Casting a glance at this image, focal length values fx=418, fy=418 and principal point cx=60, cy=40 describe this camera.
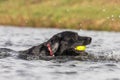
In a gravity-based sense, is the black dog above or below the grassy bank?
below

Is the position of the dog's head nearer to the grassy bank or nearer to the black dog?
the black dog

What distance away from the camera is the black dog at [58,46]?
Answer: 15367 millimetres

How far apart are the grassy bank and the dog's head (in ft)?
61.0

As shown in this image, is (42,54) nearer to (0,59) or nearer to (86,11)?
(0,59)

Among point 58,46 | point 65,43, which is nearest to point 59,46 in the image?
point 58,46

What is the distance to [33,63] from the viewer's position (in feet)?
47.6

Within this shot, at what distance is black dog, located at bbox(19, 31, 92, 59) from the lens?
15.4 metres

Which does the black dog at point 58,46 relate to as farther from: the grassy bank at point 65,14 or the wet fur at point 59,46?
the grassy bank at point 65,14

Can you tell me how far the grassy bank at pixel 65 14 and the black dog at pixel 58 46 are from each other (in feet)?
61.2

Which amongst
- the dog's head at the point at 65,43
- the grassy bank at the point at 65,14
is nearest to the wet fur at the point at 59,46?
the dog's head at the point at 65,43

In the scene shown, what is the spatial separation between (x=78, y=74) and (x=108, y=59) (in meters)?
3.64

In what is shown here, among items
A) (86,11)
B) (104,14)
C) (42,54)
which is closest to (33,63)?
(42,54)

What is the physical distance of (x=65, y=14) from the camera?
41906 mm

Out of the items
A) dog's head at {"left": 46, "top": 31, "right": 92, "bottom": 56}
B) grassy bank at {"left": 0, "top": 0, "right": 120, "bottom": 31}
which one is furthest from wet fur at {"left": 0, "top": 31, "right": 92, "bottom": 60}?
grassy bank at {"left": 0, "top": 0, "right": 120, "bottom": 31}
